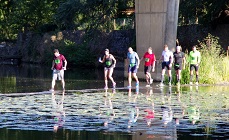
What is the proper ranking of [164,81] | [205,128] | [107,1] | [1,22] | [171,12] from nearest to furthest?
1. [205,128]
2. [164,81]
3. [171,12]
4. [107,1]
5. [1,22]

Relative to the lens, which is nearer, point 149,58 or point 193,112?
point 193,112

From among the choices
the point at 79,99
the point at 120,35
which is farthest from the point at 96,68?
the point at 79,99

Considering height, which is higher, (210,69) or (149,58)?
(149,58)

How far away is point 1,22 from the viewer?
80.0 metres

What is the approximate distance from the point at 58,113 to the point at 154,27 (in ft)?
63.4

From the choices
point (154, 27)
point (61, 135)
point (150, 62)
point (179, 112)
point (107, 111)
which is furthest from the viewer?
point (154, 27)

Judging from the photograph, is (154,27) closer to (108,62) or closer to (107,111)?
(108,62)

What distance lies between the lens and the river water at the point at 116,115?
15.3m

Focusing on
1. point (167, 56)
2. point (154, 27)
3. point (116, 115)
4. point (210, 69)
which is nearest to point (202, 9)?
point (154, 27)

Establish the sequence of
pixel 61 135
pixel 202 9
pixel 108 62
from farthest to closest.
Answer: pixel 202 9 → pixel 108 62 → pixel 61 135

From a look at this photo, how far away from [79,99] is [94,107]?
10.5ft

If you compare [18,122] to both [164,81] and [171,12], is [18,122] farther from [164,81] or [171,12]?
[171,12]

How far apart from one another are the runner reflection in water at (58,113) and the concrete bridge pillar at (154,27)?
43.8 feet

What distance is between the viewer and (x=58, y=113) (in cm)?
1961
